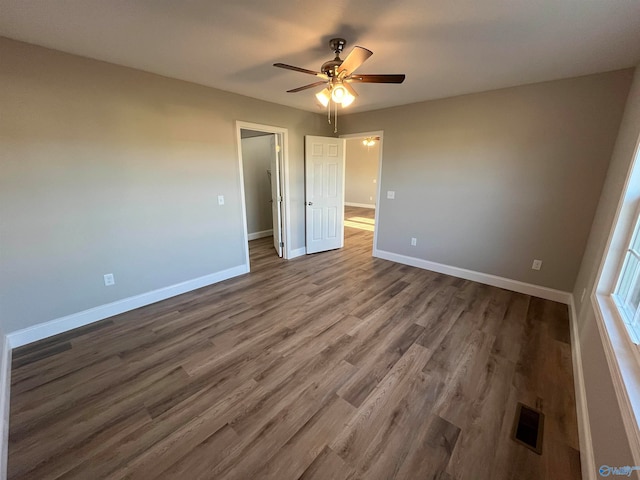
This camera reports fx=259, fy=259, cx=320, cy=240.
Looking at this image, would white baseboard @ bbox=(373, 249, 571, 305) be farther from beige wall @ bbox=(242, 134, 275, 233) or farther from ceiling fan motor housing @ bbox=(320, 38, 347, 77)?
ceiling fan motor housing @ bbox=(320, 38, 347, 77)

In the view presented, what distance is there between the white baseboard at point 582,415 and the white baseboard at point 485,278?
0.82 metres

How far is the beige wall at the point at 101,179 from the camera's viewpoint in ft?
7.09

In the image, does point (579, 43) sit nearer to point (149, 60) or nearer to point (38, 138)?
point (149, 60)

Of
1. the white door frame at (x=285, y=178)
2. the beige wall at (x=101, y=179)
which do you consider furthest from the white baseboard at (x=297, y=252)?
the beige wall at (x=101, y=179)

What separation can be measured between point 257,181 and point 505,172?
4.51 metres

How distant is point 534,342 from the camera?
93.9 inches

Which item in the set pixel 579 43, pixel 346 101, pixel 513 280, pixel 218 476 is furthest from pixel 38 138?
pixel 513 280

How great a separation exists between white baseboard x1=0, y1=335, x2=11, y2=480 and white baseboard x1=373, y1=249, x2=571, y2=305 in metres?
4.39

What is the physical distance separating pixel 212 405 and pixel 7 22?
2.95 metres

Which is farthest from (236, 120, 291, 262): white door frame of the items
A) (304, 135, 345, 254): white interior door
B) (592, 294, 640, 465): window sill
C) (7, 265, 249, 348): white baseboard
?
(592, 294, 640, 465): window sill

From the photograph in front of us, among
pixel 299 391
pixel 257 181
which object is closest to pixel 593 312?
pixel 299 391

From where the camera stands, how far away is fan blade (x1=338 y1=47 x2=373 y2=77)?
5.43 ft

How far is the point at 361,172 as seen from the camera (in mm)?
9727

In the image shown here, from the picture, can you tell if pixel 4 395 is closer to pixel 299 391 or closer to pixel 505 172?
pixel 299 391
